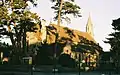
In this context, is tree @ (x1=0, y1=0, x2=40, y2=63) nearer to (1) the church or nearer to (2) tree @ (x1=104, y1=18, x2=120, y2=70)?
(2) tree @ (x1=104, y1=18, x2=120, y2=70)

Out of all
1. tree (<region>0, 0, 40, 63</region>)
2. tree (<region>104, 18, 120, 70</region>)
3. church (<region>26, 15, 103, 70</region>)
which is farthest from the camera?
church (<region>26, 15, 103, 70</region>)

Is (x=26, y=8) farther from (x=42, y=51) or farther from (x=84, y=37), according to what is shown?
(x=84, y=37)

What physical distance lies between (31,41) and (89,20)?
7092cm

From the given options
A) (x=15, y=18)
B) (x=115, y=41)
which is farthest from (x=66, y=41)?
(x=15, y=18)

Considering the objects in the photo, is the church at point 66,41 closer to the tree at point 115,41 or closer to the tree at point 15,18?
the tree at point 115,41

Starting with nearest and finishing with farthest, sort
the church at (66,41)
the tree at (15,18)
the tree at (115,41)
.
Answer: the tree at (15,18)
the tree at (115,41)
the church at (66,41)

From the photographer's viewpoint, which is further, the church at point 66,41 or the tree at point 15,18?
the church at point 66,41

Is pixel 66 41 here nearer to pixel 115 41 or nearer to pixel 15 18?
pixel 115 41

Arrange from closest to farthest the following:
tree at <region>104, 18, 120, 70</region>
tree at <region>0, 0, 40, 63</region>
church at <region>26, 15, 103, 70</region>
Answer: tree at <region>0, 0, 40, 63</region> < tree at <region>104, 18, 120, 70</region> < church at <region>26, 15, 103, 70</region>

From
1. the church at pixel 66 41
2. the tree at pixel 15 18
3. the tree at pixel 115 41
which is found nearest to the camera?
the tree at pixel 15 18

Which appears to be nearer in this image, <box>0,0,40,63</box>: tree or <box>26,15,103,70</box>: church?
<box>0,0,40,63</box>: tree

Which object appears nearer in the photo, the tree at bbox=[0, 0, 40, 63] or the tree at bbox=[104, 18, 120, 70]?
the tree at bbox=[0, 0, 40, 63]

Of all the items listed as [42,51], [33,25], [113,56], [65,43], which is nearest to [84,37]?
[65,43]

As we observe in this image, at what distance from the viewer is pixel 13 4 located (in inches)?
1625
